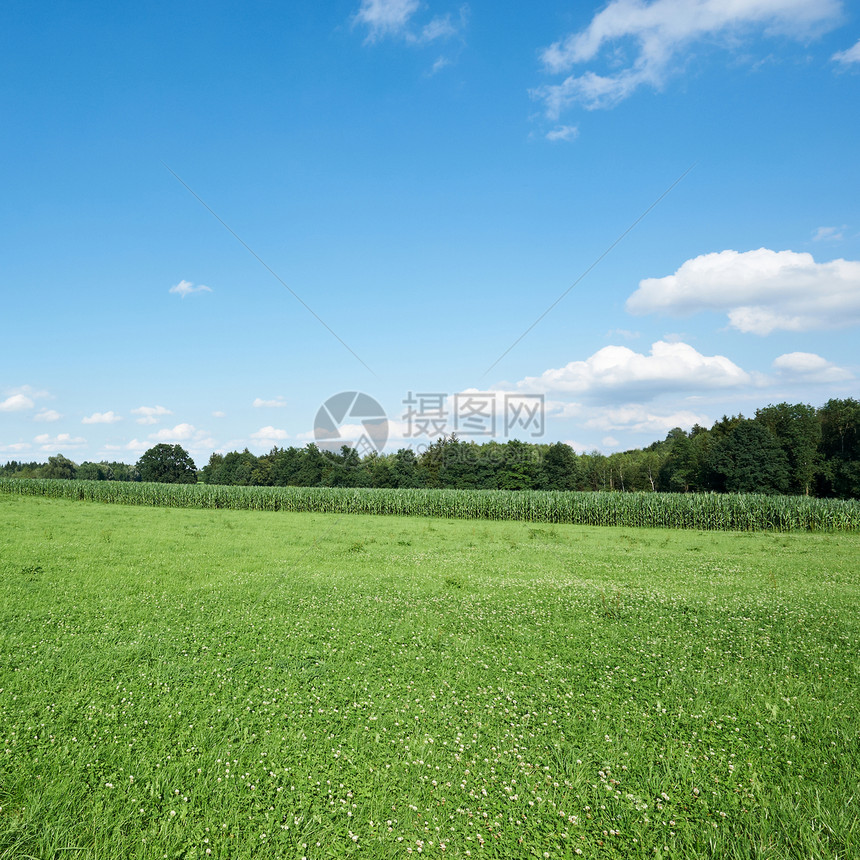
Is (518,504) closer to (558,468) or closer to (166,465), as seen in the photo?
(558,468)

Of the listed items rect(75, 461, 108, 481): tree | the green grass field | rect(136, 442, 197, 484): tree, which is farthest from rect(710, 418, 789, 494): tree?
rect(75, 461, 108, 481): tree

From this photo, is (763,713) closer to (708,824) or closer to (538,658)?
(708,824)

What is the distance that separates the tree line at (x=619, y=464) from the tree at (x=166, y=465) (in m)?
0.21

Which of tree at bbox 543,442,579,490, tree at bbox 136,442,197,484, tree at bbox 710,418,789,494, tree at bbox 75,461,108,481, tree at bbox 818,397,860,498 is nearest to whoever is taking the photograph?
tree at bbox 818,397,860,498

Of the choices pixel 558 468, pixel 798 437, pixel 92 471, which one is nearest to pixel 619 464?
pixel 558 468

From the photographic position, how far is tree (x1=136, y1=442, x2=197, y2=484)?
106 meters

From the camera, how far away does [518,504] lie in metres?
47.1

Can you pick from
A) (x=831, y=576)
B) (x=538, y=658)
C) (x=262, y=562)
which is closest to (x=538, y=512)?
(x=831, y=576)

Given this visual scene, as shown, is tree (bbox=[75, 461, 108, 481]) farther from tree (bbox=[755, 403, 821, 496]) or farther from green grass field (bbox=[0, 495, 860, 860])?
tree (bbox=[755, 403, 821, 496])

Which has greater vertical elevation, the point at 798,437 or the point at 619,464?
the point at 798,437

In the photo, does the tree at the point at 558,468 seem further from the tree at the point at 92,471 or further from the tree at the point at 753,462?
the tree at the point at 92,471

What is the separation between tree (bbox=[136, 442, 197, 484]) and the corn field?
3951 centimetres

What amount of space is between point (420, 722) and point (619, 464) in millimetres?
133979

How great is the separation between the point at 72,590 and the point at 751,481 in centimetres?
8178
